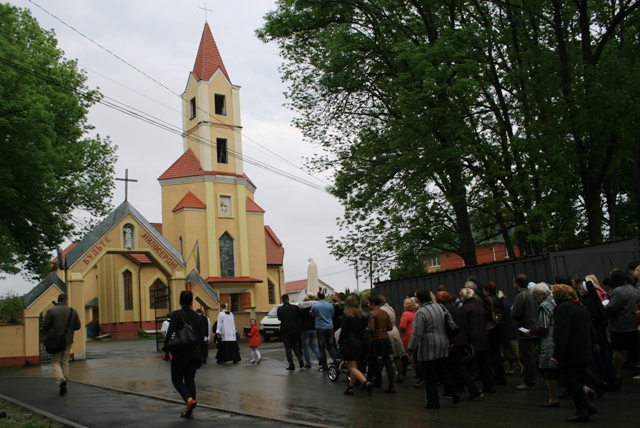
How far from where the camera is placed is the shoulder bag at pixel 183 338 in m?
9.03

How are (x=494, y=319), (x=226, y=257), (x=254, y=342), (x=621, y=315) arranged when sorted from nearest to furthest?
(x=621, y=315), (x=494, y=319), (x=254, y=342), (x=226, y=257)

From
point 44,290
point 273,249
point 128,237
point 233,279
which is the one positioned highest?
point 273,249

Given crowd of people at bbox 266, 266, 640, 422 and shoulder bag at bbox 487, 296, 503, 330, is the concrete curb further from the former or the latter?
shoulder bag at bbox 487, 296, 503, 330

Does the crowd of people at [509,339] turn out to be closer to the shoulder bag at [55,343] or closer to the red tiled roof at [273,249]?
the shoulder bag at [55,343]

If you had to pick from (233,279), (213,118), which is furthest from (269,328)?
(213,118)

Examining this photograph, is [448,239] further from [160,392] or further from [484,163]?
[160,392]

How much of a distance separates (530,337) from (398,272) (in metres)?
16.2

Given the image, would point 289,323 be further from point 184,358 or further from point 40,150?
point 40,150

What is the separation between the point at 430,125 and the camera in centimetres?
2144

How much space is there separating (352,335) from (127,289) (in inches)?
1523

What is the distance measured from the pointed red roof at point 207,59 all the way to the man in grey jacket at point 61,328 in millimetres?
39802

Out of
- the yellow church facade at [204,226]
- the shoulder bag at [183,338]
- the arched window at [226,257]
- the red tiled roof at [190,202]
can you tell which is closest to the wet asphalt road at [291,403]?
the shoulder bag at [183,338]

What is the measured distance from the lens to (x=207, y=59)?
2040 inches

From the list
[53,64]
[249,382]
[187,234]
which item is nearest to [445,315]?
[249,382]
